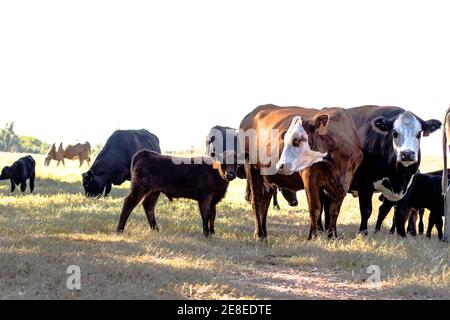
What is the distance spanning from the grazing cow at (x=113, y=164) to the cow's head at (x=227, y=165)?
7971 mm

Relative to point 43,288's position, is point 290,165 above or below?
above

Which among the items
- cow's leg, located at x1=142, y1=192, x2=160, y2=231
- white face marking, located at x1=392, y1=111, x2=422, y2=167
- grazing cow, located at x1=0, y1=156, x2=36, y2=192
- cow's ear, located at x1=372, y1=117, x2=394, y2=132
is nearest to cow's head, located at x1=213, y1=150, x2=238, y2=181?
cow's leg, located at x1=142, y1=192, x2=160, y2=231

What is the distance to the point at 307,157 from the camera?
881 centimetres

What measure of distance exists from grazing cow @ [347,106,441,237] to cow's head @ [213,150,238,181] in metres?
2.26

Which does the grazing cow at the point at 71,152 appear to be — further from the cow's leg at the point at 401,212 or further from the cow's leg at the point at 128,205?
the cow's leg at the point at 401,212

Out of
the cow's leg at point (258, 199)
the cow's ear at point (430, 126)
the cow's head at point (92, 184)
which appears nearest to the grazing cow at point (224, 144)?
the cow's leg at point (258, 199)

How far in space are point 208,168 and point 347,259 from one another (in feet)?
11.0

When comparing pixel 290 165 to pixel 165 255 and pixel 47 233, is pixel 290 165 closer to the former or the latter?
pixel 165 255

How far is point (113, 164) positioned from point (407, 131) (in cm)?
1014

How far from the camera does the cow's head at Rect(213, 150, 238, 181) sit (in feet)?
32.9

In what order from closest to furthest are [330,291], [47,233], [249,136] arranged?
[330,291] < [47,233] < [249,136]

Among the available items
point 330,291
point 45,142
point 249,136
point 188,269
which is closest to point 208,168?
point 249,136

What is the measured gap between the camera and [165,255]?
787 centimetres
